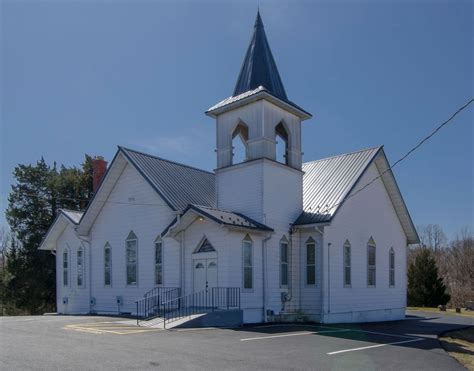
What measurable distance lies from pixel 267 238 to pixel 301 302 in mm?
3568

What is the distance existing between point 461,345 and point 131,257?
15.3m

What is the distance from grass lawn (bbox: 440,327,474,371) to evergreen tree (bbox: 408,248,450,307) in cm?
1696

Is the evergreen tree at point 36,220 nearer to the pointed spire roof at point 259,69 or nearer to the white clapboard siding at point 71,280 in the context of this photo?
the white clapboard siding at point 71,280

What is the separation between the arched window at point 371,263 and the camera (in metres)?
25.2

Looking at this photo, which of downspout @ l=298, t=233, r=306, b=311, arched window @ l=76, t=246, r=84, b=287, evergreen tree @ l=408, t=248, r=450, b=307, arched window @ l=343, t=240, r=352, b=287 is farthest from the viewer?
evergreen tree @ l=408, t=248, r=450, b=307

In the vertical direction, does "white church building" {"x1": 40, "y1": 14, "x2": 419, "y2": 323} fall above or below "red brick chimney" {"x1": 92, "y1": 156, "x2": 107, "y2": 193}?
below

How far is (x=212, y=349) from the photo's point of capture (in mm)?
12195

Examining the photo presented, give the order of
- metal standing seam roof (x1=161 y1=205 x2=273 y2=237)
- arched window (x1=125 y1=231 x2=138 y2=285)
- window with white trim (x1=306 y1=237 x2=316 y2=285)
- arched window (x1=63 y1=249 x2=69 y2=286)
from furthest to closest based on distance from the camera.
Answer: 1. arched window (x1=63 y1=249 x2=69 y2=286)
2. arched window (x1=125 y1=231 x2=138 y2=285)
3. window with white trim (x1=306 y1=237 x2=316 y2=285)
4. metal standing seam roof (x1=161 y1=205 x2=273 y2=237)

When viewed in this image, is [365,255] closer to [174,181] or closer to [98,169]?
[174,181]

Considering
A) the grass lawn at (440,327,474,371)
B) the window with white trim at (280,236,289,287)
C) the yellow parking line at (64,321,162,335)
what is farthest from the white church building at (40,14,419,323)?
the grass lawn at (440,327,474,371)

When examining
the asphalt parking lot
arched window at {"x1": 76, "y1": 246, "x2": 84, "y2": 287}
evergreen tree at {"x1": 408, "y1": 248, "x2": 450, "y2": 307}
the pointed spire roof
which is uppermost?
the pointed spire roof

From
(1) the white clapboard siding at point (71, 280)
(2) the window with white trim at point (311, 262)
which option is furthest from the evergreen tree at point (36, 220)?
(2) the window with white trim at point (311, 262)

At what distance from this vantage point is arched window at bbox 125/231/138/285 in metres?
24.2

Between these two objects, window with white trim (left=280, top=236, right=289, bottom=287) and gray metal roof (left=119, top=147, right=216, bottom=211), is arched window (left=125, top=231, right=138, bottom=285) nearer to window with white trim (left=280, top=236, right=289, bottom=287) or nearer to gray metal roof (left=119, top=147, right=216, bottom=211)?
gray metal roof (left=119, top=147, right=216, bottom=211)
